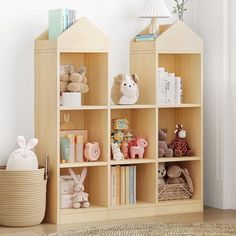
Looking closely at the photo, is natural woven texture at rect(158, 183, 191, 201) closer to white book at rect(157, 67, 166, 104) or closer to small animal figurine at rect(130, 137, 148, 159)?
small animal figurine at rect(130, 137, 148, 159)

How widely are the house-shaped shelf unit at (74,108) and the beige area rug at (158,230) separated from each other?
0.31 m

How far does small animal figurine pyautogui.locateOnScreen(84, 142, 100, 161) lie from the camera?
4543mm

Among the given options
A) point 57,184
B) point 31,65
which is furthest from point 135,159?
Answer: point 31,65

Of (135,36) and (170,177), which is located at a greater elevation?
(135,36)

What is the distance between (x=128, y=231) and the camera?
4148 mm

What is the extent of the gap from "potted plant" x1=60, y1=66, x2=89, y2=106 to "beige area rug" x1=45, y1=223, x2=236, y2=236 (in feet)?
2.50

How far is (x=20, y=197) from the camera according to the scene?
4.29 metres

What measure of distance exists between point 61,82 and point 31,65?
229 millimetres

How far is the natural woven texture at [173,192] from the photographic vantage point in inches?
191

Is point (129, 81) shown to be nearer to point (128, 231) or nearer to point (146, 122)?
point (146, 122)

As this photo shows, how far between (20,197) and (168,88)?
1.21 metres

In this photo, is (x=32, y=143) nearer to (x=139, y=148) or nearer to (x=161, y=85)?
(x=139, y=148)

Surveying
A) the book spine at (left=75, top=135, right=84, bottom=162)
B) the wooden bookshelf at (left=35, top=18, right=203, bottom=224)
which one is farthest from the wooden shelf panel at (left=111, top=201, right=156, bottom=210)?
the book spine at (left=75, top=135, right=84, bottom=162)

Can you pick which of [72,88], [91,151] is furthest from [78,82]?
[91,151]
